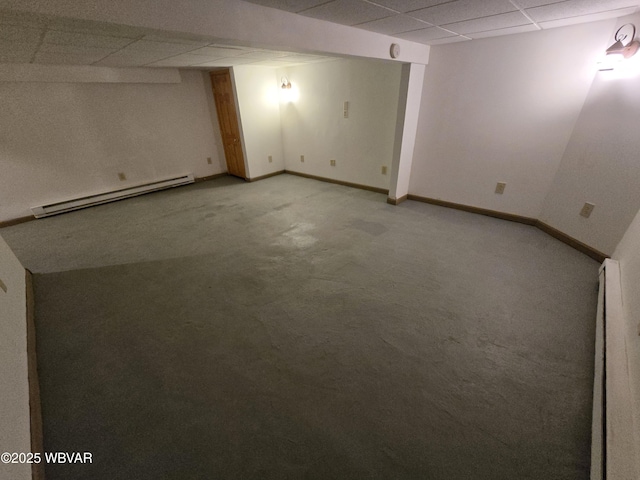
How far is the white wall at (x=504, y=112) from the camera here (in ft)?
9.61

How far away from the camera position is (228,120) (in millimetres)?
5602

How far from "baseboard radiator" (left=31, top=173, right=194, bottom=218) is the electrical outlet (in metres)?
6.48

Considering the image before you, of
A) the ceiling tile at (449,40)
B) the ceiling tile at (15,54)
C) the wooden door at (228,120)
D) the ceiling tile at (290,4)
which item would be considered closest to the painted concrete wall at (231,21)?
the ceiling tile at (290,4)

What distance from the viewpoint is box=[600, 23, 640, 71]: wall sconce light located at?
236cm

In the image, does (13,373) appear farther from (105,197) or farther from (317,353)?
(105,197)

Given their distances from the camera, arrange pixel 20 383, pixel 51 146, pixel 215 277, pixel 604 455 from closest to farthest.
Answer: pixel 604 455 < pixel 20 383 < pixel 215 277 < pixel 51 146

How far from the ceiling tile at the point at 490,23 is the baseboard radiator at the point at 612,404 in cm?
253

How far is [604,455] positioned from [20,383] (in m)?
2.98

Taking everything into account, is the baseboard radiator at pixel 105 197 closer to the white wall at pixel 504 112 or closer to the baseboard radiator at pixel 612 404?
the white wall at pixel 504 112

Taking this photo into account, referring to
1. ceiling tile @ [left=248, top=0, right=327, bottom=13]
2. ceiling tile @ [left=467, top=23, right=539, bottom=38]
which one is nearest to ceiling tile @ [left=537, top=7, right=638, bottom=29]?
ceiling tile @ [left=467, top=23, right=539, bottom=38]

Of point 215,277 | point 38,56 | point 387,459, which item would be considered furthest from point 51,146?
point 387,459

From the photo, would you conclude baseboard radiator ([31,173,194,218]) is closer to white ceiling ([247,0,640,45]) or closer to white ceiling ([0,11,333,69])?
white ceiling ([0,11,333,69])

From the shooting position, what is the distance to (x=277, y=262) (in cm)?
289

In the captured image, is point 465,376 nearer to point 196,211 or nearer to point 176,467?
point 176,467
